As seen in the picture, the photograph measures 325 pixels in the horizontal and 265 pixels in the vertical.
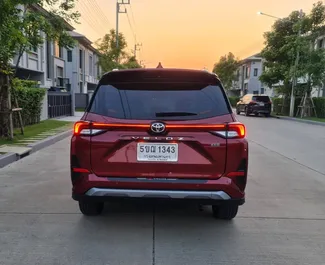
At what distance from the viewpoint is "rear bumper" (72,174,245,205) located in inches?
142

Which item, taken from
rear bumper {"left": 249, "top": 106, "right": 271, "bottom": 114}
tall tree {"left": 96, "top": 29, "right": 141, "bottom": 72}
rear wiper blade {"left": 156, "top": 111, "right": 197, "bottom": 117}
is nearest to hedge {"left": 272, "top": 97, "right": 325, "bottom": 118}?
rear bumper {"left": 249, "top": 106, "right": 271, "bottom": 114}

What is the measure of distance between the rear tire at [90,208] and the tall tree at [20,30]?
516 cm

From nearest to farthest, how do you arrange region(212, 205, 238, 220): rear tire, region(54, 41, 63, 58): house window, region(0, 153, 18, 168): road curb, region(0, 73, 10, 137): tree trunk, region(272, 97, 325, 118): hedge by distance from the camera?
region(212, 205, 238, 220): rear tire
region(0, 153, 18, 168): road curb
region(0, 73, 10, 137): tree trunk
region(272, 97, 325, 118): hedge
region(54, 41, 63, 58): house window

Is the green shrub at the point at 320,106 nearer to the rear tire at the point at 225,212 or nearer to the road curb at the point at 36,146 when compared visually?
the road curb at the point at 36,146

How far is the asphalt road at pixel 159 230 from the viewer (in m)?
3.39

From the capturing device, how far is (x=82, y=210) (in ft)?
14.5

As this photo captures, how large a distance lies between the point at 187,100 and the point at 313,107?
24.8m

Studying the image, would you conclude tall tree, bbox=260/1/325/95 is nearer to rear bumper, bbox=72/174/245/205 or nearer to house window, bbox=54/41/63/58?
house window, bbox=54/41/63/58

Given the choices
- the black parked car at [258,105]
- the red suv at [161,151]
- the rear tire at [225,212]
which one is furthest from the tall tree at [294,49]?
the red suv at [161,151]

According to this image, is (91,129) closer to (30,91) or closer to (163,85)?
(163,85)

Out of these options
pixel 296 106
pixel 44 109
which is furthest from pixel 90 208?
pixel 296 106

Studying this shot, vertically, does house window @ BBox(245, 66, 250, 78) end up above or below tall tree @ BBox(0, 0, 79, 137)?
above

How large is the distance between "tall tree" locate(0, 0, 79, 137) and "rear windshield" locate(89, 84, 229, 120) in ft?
16.4

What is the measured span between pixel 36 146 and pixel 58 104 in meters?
12.0
